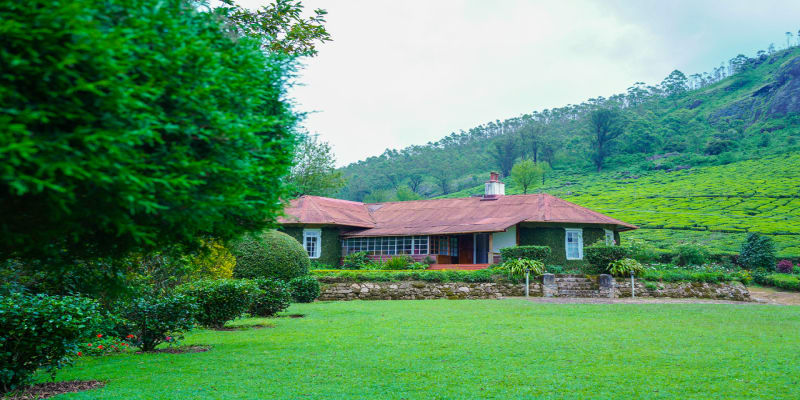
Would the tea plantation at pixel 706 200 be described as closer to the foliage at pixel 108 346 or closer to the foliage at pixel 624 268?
the foliage at pixel 624 268

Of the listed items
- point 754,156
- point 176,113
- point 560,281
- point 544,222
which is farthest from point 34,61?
point 754,156

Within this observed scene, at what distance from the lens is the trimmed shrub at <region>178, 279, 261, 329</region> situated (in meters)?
10.8

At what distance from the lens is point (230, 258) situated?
14.4m

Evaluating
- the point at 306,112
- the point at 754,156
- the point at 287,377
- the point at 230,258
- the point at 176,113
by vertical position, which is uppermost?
the point at 754,156

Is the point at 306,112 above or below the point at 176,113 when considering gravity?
above

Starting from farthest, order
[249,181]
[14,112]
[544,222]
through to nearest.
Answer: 1. [544,222]
2. [249,181]
3. [14,112]

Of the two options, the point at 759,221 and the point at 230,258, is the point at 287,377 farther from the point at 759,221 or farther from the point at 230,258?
the point at 759,221

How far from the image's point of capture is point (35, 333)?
18.4 ft

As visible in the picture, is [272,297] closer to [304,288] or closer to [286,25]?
[304,288]

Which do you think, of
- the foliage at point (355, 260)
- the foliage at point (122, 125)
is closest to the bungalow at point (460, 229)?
the foliage at point (355, 260)

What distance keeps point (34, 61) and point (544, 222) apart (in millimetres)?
24427

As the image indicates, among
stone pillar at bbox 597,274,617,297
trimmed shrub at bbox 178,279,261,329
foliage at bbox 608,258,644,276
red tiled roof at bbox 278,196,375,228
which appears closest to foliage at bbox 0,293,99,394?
trimmed shrub at bbox 178,279,261,329

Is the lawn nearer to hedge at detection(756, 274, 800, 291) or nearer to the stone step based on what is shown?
the stone step

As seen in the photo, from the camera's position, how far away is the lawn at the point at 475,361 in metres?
5.96
